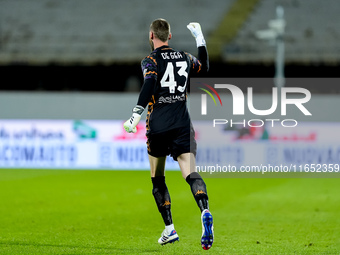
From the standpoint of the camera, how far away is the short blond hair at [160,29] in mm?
6145

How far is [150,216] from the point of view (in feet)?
29.7

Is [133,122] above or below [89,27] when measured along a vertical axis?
below

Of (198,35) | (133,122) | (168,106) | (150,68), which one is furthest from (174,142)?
(198,35)

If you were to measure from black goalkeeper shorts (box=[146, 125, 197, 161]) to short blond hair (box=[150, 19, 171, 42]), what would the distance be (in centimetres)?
95

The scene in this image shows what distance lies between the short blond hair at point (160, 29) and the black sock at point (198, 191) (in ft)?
4.64

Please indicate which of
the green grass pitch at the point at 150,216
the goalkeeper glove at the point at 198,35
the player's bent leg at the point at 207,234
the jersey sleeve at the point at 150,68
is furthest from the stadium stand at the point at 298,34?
the player's bent leg at the point at 207,234

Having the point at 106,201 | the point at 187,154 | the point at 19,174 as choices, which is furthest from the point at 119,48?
the point at 187,154

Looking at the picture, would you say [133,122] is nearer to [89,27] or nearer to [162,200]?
[162,200]

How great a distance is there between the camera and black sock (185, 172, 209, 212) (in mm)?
5910

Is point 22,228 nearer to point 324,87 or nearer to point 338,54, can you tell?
point 324,87

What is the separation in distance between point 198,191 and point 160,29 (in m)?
1.66

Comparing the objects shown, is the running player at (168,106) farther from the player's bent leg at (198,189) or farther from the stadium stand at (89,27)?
the stadium stand at (89,27)

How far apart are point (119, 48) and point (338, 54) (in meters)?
8.21

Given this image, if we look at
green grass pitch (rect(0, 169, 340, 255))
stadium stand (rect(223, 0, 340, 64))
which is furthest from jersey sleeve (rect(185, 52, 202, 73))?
stadium stand (rect(223, 0, 340, 64))
